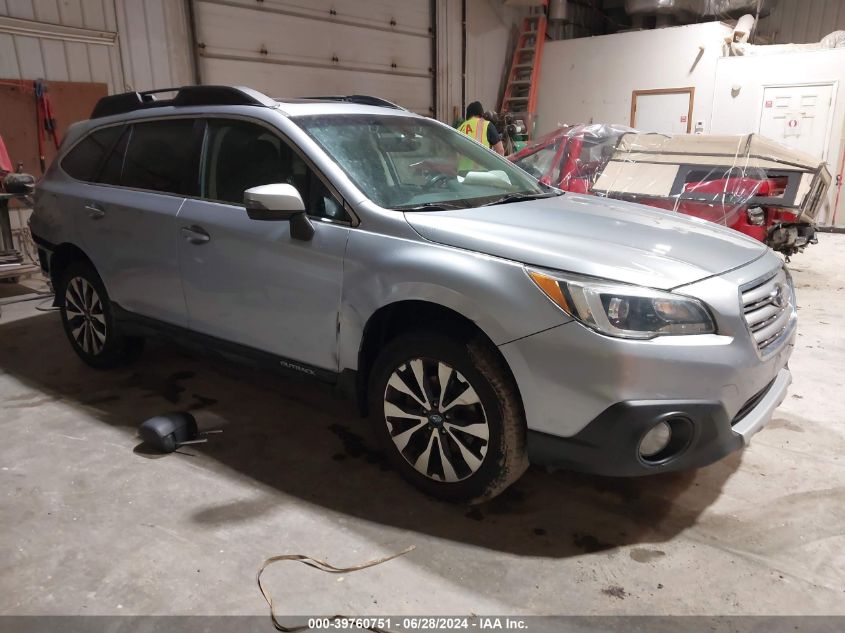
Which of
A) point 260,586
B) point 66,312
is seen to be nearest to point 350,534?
point 260,586

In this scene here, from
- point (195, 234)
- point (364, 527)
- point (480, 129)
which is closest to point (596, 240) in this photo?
point (364, 527)

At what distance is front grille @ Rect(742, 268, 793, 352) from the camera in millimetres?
2078

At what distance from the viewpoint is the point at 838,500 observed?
7.93 feet

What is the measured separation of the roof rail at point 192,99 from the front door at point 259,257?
119mm

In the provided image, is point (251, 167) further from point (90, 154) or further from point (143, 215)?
point (90, 154)

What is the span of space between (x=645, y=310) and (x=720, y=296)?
0.92ft

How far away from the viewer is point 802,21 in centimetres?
1105

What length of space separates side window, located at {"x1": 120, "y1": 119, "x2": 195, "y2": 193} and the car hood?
1391 mm

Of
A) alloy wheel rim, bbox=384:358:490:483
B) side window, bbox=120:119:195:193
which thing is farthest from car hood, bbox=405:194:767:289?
side window, bbox=120:119:195:193

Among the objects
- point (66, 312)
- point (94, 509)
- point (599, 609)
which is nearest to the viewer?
point (599, 609)

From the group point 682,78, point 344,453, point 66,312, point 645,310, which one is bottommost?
point 344,453

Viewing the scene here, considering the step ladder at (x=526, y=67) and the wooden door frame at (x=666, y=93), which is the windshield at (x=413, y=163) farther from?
the step ladder at (x=526, y=67)

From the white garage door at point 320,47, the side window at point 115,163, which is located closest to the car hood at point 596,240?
the side window at point 115,163

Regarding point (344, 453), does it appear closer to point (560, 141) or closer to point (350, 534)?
point (350, 534)
